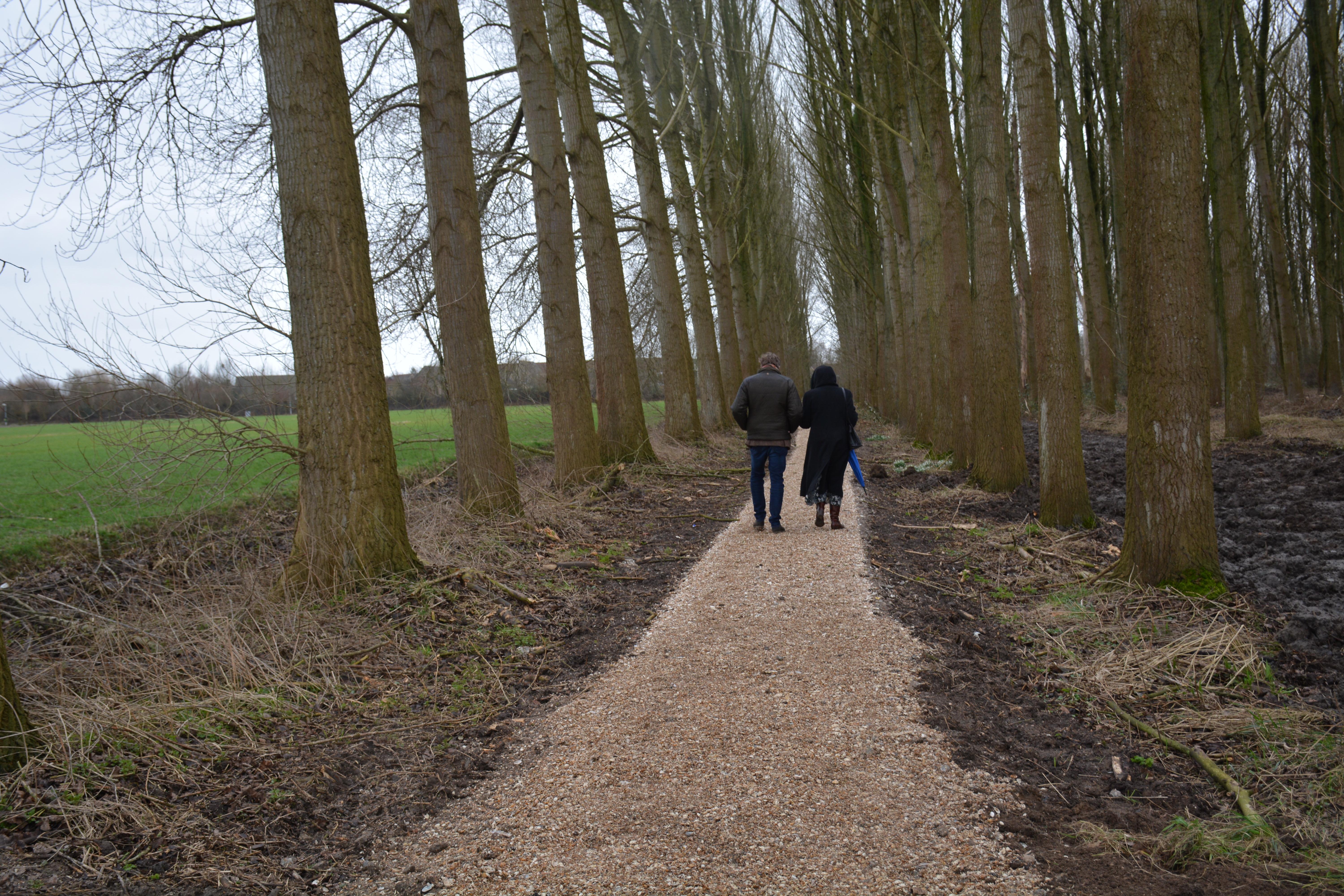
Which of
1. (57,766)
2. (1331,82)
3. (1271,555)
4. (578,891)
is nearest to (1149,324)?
(1271,555)

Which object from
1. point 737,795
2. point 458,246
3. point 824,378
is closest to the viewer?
point 737,795

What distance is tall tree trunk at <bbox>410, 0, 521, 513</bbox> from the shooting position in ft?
25.9

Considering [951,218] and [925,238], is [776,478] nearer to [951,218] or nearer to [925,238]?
[951,218]

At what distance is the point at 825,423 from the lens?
9039 mm

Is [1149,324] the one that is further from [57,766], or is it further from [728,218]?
[728,218]

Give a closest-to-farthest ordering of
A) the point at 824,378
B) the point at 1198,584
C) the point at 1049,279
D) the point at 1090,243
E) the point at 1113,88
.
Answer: the point at 1198,584
the point at 1049,279
the point at 824,378
the point at 1113,88
the point at 1090,243

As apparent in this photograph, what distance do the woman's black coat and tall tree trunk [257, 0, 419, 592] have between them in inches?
195

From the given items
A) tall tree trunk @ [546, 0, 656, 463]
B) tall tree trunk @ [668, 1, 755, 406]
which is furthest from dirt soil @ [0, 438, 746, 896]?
tall tree trunk @ [668, 1, 755, 406]

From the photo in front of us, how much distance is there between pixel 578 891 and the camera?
267cm

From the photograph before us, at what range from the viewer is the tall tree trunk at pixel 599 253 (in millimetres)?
11367

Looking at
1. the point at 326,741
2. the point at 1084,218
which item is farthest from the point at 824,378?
the point at 1084,218

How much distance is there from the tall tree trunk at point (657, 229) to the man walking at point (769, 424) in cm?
659

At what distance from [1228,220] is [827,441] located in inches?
390

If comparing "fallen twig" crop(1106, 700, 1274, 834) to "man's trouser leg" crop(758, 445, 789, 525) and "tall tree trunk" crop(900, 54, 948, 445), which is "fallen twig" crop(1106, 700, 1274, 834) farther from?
"tall tree trunk" crop(900, 54, 948, 445)
